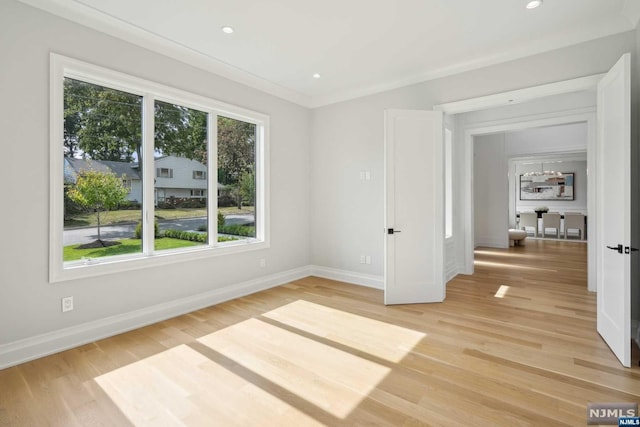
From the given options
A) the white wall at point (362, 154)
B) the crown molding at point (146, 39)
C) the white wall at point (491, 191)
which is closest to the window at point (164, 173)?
the crown molding at point (146, 39)

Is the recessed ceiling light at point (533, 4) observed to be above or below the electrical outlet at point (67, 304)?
above

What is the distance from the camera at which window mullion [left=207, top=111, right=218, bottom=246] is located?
3.99 m

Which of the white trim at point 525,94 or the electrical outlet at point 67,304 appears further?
the white trim at point 525,94

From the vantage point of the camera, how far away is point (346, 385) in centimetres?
220

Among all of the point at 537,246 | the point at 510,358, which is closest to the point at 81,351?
the point at 510,358

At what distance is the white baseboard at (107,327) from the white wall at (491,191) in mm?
6503

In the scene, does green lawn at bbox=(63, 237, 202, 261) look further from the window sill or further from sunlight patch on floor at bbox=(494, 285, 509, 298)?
sunlight patch on floor at bbox=(494, 285, 509, 298)

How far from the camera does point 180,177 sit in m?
3.72

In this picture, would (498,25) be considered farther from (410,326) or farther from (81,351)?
(81,351)

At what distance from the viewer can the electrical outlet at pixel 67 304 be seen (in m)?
2.73

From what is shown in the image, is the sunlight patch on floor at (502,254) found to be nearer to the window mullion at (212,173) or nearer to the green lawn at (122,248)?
the window mullion at (212,173)

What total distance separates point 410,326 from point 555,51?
3.26 meters

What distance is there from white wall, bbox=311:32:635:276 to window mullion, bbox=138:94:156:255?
258 centimetres

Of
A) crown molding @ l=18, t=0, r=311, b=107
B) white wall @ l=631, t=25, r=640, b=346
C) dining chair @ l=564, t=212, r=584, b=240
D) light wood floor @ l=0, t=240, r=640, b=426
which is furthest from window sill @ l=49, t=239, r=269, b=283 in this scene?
dining chair @ l=564, t=212, r=584, b=240
